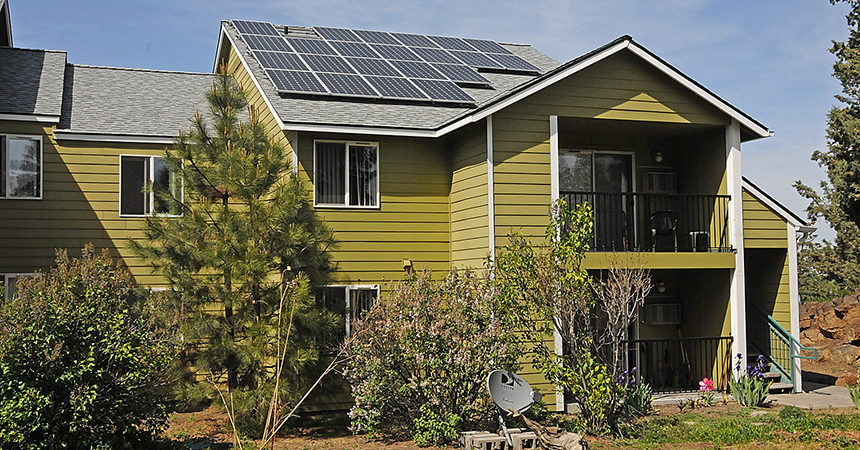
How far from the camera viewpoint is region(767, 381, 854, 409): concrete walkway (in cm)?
1351

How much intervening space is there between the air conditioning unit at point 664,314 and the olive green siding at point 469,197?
4.57m

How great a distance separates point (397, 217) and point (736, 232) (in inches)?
254

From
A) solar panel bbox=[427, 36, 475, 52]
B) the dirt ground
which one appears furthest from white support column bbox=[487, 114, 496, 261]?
solar panel bbox=[427, 36, 475, 52]

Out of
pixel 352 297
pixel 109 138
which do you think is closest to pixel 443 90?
pixel 352 297

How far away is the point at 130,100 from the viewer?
52.0ft

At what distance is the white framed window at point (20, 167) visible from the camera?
13219 millimetres

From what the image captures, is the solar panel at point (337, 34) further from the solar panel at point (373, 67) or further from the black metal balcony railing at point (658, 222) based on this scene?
the black metal balcony railing at point (658, 222)

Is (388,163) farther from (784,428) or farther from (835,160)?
(835,160)

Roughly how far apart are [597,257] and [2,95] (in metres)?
11.2

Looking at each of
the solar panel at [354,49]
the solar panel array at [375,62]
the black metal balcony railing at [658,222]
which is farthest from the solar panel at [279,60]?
the black metal balcony railing at [658,222]

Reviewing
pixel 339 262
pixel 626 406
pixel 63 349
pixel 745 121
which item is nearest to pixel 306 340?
pixel 339 262

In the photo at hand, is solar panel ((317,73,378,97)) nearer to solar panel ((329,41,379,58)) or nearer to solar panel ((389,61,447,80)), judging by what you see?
solar panel ((389,61,447,80))

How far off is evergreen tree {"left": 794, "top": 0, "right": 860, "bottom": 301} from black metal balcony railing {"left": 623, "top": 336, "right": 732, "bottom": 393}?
12.3 meters

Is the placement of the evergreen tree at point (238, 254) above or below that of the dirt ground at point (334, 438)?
above
